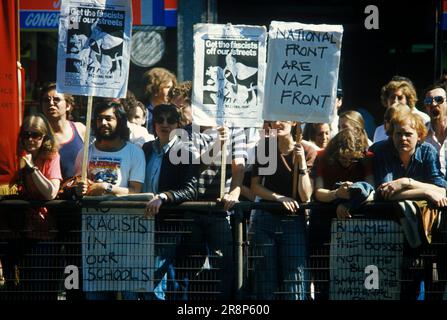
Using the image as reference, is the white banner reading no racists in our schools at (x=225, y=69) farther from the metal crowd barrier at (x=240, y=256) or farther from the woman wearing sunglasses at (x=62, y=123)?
the woman wearing sunglasses at (x=62, y=123)

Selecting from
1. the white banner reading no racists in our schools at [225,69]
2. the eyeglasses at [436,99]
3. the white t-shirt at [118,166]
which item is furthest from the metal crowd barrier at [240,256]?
the eyeglasses at [436,99]

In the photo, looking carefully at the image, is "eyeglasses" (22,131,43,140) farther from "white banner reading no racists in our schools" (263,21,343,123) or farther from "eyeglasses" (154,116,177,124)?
"white banner reading no racists in our schools" (263,21,343,123)

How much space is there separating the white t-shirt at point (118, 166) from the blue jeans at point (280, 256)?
1074 millimetres

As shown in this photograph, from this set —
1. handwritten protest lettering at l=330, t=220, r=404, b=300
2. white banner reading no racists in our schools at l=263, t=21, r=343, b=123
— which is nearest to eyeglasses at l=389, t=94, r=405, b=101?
white banner reading no racists in our schools at l=263, t=21, r=343, b=123

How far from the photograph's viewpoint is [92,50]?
8273 mm

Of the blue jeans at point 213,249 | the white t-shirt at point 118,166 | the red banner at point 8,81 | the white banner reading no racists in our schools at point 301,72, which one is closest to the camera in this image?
the blue jeans at point 213,249

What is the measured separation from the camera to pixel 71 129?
9117 mm

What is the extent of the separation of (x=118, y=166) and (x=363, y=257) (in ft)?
6.95

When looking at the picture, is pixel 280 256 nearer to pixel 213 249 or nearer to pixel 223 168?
pixel 213 249

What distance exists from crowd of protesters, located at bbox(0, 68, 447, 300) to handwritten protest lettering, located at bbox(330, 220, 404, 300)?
0.29 feet

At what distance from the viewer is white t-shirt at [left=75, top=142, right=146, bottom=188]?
835cm

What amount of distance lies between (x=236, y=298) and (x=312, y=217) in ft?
2.81

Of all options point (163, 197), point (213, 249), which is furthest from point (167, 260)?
point (163, 197)

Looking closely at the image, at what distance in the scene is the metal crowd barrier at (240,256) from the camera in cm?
781
